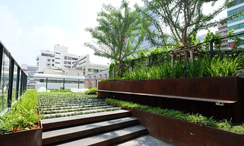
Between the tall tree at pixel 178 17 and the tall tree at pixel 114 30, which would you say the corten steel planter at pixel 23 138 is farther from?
the tall tree at pixel 114 30

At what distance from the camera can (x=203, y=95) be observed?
3064mm

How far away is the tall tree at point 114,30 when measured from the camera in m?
7.75

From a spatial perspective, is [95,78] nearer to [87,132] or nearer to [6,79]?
[6,79]

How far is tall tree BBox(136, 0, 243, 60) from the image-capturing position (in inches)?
182

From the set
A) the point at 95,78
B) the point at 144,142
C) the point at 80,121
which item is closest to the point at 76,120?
the point at 80,121

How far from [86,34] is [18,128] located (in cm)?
747

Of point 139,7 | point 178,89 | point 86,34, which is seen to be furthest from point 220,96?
point 86,34

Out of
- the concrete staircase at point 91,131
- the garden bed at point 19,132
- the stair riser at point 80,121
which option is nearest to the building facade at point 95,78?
the stair riser at point 80,121

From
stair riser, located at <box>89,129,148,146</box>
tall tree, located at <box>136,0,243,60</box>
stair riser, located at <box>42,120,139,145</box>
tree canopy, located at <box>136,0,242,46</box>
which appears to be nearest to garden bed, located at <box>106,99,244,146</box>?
stair riser, located at <box>89,129,148,146</box>

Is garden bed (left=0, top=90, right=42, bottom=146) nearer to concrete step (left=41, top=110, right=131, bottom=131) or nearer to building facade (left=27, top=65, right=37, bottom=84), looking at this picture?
concrete step (left=41, top=110, right=131, bottom=131)

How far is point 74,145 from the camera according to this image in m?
2.45

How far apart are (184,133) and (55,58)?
70.0 metres

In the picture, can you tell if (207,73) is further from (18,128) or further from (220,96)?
(18,128)

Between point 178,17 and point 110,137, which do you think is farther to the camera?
point 178,17
